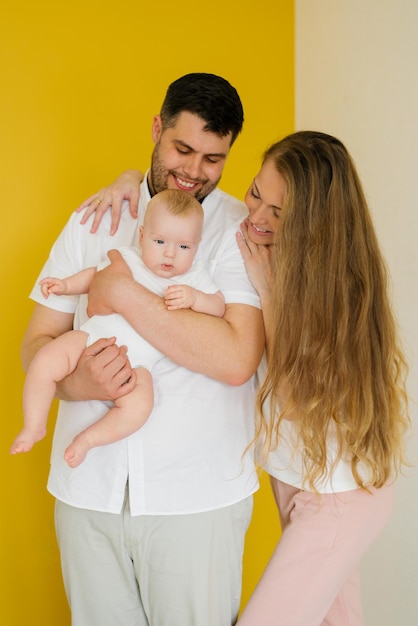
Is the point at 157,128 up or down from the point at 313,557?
up

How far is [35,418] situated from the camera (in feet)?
5.98

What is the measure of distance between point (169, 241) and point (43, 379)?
46cm

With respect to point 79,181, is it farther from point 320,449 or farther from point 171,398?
point 320,449

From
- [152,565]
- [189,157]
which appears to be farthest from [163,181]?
[152,565]

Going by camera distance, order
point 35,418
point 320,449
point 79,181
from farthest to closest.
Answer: point 79,181, point 320,449, point 35,418

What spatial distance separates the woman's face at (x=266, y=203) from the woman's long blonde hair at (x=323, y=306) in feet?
0.10

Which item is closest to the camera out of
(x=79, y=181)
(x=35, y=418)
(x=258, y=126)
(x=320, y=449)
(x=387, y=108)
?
(x=35, y=418)

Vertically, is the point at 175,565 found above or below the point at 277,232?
below

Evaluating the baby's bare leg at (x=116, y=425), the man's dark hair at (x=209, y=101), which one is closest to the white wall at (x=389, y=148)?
the man's dark hair at (x=209, y=101)

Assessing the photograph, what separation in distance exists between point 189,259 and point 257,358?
0.30 meters

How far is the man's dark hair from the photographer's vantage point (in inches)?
83.4

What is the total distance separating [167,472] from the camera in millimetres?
1858

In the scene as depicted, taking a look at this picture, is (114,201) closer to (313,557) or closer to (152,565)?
(152,565)

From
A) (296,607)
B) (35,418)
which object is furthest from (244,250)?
(296,607)
